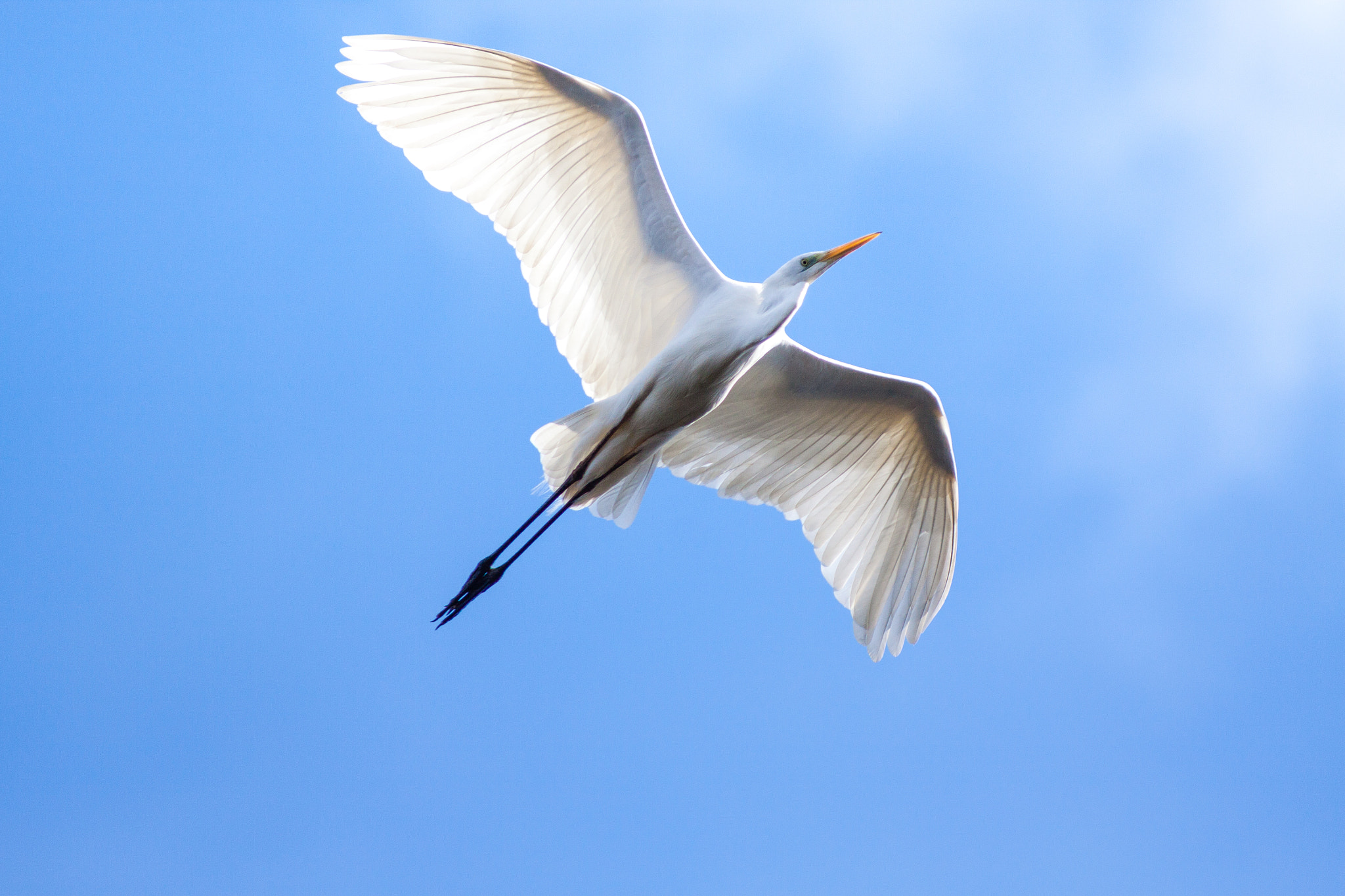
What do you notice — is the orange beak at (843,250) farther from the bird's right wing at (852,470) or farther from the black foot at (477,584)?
the black foot at (477,584)

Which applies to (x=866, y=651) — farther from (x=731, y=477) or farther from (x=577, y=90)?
(x=577, y=90)

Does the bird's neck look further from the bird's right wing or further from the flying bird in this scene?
the bird's right wing

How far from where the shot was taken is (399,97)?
538cm

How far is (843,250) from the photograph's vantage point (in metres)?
5.65

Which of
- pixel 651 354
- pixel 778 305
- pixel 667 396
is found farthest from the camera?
pixel 651 354

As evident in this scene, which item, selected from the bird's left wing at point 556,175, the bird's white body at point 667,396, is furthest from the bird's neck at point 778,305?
the bird's left wing at point 556,175

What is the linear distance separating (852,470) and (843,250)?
4.55 feet

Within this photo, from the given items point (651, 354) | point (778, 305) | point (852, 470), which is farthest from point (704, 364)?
point (852, 470)

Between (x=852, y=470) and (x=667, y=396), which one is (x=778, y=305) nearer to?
(x=667, y=396)

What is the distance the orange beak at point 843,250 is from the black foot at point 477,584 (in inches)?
82.1

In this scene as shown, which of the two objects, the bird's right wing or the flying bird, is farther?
the bird's right wing

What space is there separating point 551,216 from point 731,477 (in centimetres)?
172

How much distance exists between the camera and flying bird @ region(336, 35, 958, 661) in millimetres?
5461

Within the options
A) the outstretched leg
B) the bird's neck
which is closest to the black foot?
the outstretched leg
